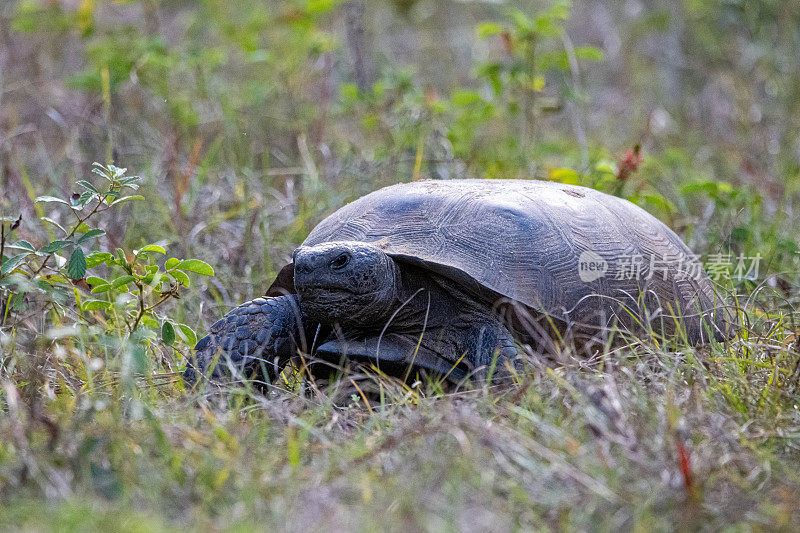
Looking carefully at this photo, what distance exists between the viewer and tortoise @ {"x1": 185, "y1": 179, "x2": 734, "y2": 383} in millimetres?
2199

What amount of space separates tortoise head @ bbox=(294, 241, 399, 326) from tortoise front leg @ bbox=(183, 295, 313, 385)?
0.33 ft

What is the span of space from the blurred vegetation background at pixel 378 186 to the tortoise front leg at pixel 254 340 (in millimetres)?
127

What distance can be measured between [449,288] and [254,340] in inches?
23.9

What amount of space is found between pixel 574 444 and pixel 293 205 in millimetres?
2467

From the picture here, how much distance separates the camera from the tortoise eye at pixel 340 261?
2.17 meters

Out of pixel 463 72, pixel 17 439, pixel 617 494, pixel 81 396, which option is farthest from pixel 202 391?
pixel 463 72

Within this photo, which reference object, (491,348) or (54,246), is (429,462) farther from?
(54,246)

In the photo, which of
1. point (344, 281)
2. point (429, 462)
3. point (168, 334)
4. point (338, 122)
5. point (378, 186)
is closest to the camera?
point (429, 462)

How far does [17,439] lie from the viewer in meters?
1.57

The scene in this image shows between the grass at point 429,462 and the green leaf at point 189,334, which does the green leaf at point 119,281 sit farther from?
the grass at point 429,462

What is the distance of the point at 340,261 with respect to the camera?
218 cm

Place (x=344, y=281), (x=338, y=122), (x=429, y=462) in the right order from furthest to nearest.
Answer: (x=338, y=122), (x=344, y=281), (x=429, y=462)

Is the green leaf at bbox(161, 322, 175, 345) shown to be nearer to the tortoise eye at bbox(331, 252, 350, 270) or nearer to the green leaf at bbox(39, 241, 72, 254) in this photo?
the green leaf at bbox(39, 241, 72, 254)

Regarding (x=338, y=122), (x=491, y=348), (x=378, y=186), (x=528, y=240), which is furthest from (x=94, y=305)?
(x=338, y=122)
